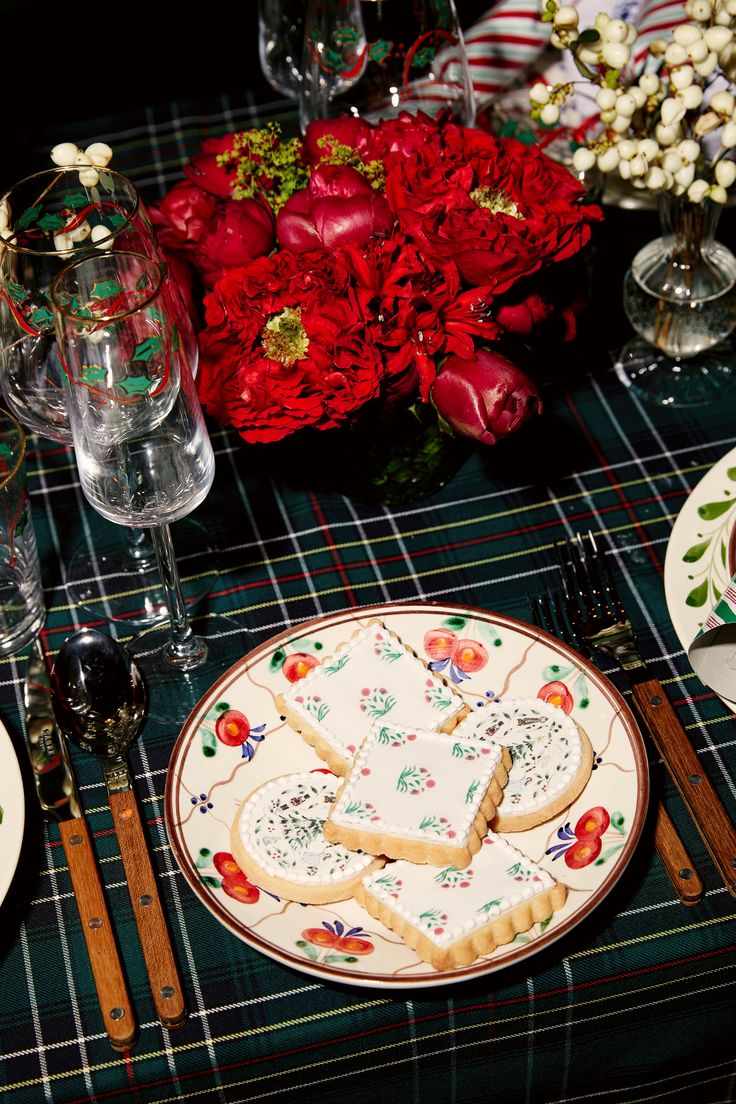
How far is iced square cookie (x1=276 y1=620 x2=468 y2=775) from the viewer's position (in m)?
0.88

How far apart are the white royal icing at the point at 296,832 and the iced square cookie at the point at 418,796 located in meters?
0.03

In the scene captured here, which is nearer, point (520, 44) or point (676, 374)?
point (676, 374)

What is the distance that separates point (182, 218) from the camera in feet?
3.37

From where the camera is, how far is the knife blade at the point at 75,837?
81 centimetres

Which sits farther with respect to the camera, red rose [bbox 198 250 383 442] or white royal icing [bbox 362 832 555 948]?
red rose [bbox 198 250 383 442]

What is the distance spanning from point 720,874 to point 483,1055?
0.22 m

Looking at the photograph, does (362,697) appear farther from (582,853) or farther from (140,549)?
(140,549)

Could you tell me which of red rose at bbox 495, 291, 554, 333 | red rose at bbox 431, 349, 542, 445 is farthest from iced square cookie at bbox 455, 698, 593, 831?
red rose at bbox 495, 291, 554, 333

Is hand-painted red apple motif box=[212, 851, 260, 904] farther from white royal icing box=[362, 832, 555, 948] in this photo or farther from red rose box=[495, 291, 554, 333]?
red rose box=[495, 291, 554, 333]

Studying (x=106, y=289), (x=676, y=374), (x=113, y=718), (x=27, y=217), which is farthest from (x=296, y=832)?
(x=676, y=374)

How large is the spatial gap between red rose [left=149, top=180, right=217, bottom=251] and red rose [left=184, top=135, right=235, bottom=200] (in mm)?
32

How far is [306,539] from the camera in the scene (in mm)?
1141

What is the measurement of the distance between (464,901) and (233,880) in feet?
0.55

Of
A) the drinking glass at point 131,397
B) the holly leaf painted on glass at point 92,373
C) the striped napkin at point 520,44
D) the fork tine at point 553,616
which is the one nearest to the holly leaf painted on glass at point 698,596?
the fork tine at point 553,616
